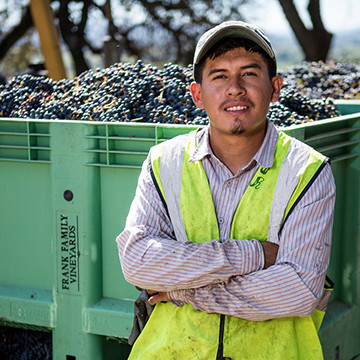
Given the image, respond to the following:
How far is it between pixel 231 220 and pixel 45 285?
4.28ft

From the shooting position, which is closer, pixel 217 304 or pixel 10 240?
pixel 217 304

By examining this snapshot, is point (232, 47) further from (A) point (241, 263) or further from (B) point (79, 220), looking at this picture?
(B) point (79, 220)

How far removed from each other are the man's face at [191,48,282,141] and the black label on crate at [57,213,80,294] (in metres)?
1.01

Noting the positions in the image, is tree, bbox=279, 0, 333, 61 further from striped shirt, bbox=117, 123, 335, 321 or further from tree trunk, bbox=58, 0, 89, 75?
striped shirt, bbox=117, 123, 335, 321

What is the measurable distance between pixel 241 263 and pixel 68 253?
1.13 m

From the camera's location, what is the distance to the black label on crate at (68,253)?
270 cm

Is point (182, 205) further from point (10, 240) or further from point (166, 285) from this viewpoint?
point (10, 240)

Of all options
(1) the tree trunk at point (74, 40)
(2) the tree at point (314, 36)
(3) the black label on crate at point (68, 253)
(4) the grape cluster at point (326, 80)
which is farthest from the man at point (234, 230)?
(1) the tree trunk at point (74, 40)

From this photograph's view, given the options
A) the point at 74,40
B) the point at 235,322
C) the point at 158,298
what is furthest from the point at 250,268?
the point at 74,40

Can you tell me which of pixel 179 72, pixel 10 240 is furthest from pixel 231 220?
pixel 179 72

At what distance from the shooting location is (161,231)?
195cm

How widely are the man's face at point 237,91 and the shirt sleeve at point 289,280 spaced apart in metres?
0.28

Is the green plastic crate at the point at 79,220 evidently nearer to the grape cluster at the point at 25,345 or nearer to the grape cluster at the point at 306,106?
the grape cluster at the point at 25,345

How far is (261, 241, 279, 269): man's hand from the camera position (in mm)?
1827
